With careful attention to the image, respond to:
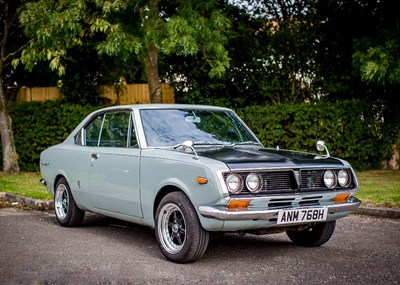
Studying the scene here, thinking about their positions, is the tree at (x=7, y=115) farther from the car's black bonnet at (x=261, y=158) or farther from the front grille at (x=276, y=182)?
the front grille at (x=276, y=182)

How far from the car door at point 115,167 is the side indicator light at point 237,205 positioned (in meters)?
1.37

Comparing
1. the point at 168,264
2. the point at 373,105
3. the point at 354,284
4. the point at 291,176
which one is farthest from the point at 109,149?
the point at 373,105

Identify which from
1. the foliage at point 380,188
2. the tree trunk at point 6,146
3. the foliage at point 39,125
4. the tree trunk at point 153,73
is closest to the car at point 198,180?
the foliage at point 380,188

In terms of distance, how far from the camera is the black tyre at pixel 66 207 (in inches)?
332

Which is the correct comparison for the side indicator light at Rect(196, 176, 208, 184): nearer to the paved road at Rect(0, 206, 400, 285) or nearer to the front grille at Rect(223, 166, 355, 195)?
the front grille at Rect(223, 166, 355, 195)

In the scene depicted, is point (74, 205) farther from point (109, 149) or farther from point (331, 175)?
point (331, 175)

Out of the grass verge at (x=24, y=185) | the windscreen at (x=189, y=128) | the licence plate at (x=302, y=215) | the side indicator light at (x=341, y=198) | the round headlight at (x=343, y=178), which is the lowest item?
the grass verge at (x=24, y=185)

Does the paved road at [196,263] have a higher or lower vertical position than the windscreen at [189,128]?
lower

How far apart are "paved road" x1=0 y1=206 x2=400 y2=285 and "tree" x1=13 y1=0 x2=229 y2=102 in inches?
231

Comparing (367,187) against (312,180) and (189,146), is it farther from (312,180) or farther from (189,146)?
(189,146)

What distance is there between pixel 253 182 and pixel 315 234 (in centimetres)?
155

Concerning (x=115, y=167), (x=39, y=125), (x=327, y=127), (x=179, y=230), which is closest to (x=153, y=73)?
(x=39, y=125)

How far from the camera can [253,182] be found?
5926 mm

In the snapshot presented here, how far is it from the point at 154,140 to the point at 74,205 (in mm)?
2032
